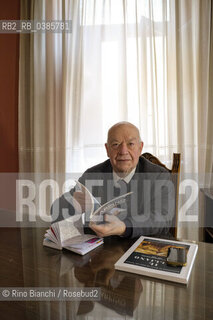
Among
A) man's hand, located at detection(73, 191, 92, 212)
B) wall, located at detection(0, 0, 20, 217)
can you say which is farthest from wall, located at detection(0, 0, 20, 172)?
man's hand, located at detection(73, 191, 92, 212)

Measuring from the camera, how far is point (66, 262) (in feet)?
2.75

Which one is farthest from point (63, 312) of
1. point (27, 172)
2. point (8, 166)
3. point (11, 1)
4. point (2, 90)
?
point (11, 1)

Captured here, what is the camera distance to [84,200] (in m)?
1.11

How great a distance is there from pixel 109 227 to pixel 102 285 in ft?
0.96

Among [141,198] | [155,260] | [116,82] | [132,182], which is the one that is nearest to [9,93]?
[116,82]

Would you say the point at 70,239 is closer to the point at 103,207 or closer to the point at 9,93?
the point at 103,207

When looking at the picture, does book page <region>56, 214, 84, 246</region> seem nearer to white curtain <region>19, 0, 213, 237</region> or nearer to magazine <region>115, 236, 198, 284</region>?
magazine <region>115, 236, 198, 284</region>

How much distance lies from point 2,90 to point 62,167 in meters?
1.14

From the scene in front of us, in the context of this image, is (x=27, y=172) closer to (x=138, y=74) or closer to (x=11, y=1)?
(x=138, y=74)

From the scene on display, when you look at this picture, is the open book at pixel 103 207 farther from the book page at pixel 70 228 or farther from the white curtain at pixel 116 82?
the white curtain at pixel 116 82

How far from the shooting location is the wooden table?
572 millimetres

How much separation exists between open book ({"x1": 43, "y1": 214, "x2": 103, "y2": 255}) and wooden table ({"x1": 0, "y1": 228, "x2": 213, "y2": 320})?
3 cm

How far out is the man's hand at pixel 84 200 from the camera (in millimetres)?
1046

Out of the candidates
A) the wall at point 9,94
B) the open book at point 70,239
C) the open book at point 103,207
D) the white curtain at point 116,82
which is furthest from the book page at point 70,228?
the wall at point 9,94
